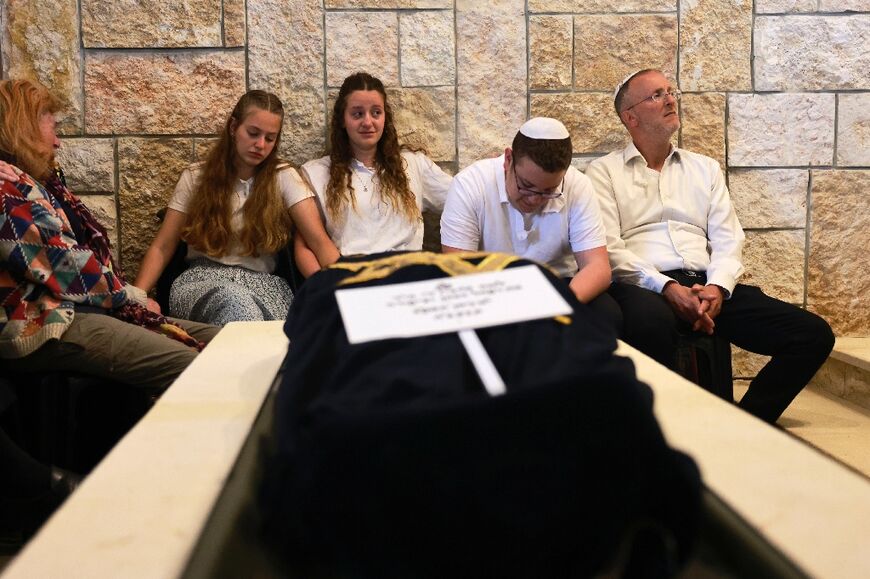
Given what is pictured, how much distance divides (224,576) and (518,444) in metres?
0.29

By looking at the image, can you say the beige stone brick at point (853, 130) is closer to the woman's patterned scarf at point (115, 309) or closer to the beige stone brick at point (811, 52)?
the beige stone brick at point (811, 52)

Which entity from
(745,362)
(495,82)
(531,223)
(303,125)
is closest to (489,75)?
(495,82)

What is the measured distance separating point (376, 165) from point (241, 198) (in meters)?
0.55

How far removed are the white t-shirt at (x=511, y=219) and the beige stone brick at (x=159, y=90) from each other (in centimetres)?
118

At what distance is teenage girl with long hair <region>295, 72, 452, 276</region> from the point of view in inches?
126

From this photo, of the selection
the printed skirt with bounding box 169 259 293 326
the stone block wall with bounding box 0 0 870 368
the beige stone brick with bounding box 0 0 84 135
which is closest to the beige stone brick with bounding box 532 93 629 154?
the stone block wall with bounding box 0 0 870 368

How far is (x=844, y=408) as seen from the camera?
3.28 meters

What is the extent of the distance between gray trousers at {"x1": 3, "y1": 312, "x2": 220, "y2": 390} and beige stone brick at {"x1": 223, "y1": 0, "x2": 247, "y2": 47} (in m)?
1.55

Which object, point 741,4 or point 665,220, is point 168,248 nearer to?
point 665,220

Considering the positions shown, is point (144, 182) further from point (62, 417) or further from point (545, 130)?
point (545, 130)

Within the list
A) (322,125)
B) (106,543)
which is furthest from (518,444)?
(322,125)

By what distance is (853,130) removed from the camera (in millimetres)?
3527

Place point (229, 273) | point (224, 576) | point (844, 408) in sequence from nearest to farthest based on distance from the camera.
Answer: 1. point (224, 576)
2. point (229, 273)
3. point (844, 408)

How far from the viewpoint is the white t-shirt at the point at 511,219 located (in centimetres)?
281
